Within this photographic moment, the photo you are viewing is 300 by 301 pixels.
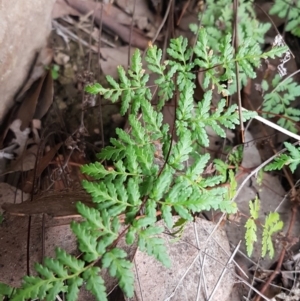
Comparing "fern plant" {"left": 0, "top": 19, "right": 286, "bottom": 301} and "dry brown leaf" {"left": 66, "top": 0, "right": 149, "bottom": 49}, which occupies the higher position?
"dry brown leaf" {"left": 66, "top": 0, "right": 149, "bottom": 49}

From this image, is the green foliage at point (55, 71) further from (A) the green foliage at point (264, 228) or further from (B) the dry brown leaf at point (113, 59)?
(A) the green foliage at point (264, 228)

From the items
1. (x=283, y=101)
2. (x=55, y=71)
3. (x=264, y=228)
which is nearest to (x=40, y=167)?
(x=55, y=71)

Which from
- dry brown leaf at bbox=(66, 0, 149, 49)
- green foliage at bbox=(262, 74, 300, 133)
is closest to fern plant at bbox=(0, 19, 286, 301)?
green foliage at bbox=(262, 74, 300, 133)

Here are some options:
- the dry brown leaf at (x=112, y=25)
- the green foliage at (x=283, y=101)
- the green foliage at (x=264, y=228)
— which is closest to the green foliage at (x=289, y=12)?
the green foliage at (x=283, y=101)

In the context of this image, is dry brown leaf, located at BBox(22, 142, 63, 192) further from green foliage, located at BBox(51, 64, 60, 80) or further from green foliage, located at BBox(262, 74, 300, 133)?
green foliage, located at BBox(262, 74, 300, 133)

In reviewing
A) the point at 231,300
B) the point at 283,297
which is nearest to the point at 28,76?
the point at 231,300
